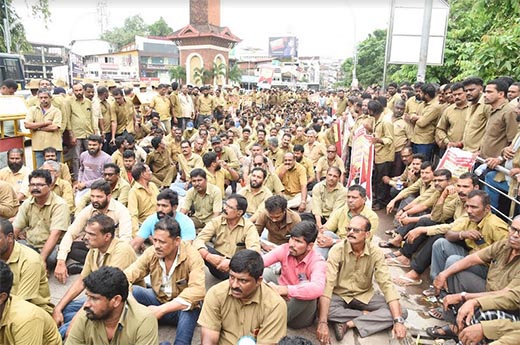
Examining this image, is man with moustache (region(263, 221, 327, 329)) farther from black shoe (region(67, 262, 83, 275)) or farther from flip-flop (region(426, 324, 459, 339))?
black shoe (region(67, 262, 83, 275))

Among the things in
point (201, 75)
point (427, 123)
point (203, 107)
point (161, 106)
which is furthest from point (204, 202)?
point (201, 75)

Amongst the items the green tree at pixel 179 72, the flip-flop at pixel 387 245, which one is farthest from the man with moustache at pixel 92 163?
the green tree at pixel 179 72

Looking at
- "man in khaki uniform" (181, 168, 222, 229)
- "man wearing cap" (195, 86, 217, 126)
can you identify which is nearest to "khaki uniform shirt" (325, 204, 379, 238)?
"man in khaki uniform" (181, 168, 222, 229)

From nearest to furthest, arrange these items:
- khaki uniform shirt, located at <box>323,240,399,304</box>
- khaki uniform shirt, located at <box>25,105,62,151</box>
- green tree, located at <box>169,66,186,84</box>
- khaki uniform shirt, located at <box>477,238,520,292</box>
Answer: khaki uniform shirt, located at <box>477,238,520,292</box>
khaki uniform shirt, located at <box>323,240,399,304</box>
khaki uniform shirt, located at <box>25,105,62,151</box>
green tree, located at <box>169,66,186,84</box>

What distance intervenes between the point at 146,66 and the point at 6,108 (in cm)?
5286

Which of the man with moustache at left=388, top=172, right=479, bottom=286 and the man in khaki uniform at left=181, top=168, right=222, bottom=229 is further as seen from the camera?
the man in khaki uniform at left=181, top=168, right=222, bottom=229

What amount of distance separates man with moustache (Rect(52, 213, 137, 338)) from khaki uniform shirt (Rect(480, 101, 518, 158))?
175 inches

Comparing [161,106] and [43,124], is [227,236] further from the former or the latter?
[161,106]

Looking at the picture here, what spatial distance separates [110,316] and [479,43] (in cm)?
1100

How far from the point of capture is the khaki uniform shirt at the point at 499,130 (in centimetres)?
515

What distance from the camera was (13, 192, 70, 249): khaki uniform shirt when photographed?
483cm

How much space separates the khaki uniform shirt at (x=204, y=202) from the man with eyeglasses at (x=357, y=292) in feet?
7.32

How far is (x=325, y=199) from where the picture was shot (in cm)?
598

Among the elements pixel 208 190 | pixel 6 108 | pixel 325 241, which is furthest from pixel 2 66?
pixel 325 241
